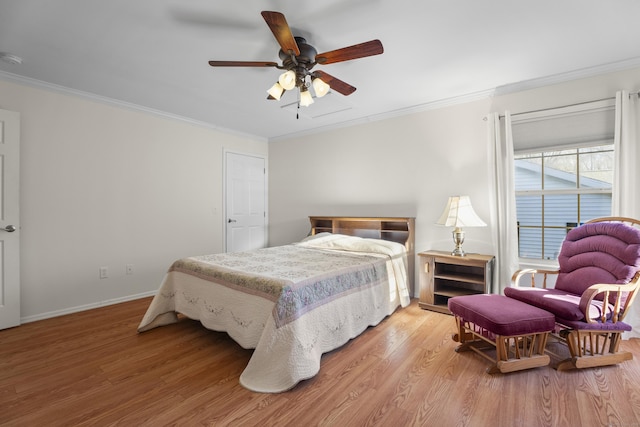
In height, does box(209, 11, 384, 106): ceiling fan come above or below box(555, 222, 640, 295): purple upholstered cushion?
above

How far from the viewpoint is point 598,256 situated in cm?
241

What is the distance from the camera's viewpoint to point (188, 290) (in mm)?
2777

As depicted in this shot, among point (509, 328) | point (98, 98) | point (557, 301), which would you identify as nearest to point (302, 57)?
point (509, 328)

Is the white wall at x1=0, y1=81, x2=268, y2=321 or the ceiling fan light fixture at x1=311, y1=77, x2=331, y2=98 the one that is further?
the white wall at x1=0, y1=81, x2=268, y2=321

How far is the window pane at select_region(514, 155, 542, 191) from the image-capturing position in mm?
3217

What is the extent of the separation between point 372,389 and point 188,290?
1812 mm

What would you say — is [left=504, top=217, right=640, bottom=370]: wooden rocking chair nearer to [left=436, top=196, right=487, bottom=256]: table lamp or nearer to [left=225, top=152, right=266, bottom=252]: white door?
[left=436, top=196, right=487, bottom=256]: table lamp

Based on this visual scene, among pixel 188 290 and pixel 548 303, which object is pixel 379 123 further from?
pixel 188 290

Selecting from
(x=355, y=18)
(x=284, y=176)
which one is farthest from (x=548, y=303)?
(x=284, y=176)

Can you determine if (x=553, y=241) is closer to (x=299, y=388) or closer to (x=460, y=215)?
(x=460, y=215)

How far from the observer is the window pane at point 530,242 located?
321 centimetres

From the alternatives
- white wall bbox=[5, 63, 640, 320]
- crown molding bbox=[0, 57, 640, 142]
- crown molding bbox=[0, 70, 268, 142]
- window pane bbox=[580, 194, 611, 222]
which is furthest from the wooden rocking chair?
crown molding bbox=[0, 70, 268, 142]

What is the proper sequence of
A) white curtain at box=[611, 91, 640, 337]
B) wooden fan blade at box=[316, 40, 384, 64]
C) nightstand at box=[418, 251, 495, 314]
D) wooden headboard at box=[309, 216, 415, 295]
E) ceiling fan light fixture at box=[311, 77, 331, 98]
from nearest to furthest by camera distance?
wooden fan blade at box=[316, 40, 384, 64] < ceiling fan light fixture at box=[311, 77, 331, 98] < white curtain at box=[611, 91, 640, 337] < nightstand at box=[418, 251, 495, 314] < wooden headboard at box=[309, 216, 415, 295]

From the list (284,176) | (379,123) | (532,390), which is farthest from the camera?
(284,176)
